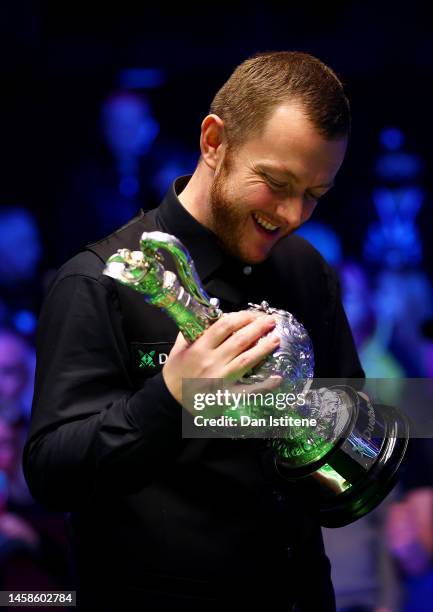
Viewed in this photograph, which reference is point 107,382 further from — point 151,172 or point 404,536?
point 151,172

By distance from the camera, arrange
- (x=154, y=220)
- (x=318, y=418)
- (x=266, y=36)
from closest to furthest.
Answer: (x=318, y=418), (x=154, y=220), (x=266, y=36)

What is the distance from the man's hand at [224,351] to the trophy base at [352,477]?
0.57ft

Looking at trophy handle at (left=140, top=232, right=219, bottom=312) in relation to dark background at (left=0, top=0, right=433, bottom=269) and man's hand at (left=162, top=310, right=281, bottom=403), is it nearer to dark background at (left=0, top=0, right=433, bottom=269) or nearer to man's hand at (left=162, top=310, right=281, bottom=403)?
man's hand at (left=162, top=310, right=281, bottom=403)

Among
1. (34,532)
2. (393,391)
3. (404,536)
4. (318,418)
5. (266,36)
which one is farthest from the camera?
(266,36)

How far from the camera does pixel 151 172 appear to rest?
3465 mm

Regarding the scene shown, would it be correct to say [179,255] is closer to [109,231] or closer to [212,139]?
[212,139]

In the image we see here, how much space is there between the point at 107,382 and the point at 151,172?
92.6 inches

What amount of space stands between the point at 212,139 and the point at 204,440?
44 cm

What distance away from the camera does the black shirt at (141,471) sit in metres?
1.12

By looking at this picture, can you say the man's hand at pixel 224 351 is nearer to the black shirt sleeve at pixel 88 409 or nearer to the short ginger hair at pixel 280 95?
the black shirt sleeve at pixel 88 409

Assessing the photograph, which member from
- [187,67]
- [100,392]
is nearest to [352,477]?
[100,392]

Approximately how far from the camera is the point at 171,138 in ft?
11.5

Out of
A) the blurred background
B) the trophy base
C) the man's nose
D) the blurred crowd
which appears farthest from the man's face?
the blurred background

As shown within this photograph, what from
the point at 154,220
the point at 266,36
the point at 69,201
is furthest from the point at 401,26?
the point at 154,220
